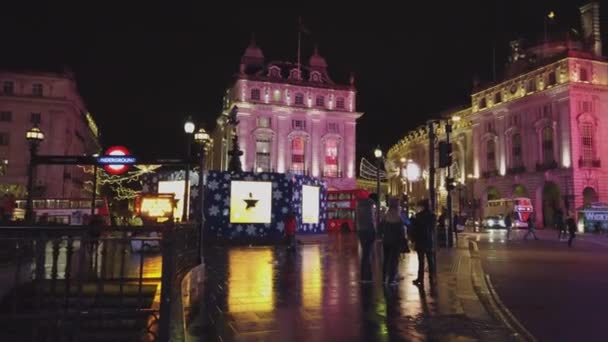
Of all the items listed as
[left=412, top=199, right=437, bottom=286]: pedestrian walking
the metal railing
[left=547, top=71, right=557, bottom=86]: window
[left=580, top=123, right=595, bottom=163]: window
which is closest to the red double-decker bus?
[left=580, top=123, right=595, bottom=163]: window

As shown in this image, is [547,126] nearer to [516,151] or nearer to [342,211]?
[516,151]

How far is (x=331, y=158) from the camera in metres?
65.6

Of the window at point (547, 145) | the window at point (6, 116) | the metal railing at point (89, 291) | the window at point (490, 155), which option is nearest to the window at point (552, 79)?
the window at point (547, 145)

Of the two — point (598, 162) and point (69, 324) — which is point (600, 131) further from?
point (69, 324)

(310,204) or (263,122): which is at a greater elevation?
(263,122)

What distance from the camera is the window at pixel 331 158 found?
2557 inches

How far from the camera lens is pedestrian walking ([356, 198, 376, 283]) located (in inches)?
438

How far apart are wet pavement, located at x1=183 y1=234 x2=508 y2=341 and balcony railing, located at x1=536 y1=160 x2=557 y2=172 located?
47040 mm

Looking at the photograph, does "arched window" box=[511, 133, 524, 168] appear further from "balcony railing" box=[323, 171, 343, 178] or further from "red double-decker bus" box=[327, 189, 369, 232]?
"red double-decker bus" box=[327, 189, 369, 232]

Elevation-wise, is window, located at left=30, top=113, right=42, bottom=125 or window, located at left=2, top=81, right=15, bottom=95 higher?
window, located at left=2, top=81, right=15, bottom=95

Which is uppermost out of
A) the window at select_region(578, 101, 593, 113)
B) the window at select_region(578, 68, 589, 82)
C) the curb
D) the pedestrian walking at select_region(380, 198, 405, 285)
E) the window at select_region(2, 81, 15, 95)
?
the window at select_region(578, 68, 589, 82)

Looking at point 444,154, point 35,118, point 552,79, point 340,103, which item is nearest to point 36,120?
point 35,118

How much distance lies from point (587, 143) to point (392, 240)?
164 feet

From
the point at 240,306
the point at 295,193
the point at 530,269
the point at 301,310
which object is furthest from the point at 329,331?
the point at 295,193
